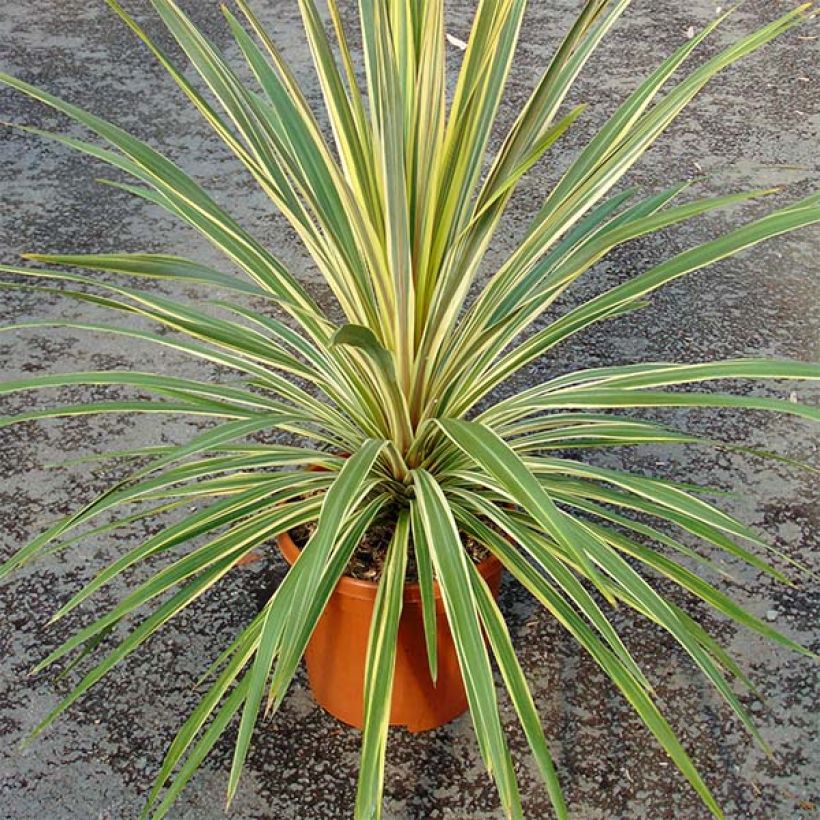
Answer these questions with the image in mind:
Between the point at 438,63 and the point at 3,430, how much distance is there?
4.86 feet

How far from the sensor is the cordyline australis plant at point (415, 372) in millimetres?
1334

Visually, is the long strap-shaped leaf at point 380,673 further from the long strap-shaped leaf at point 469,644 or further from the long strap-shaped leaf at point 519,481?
the long strap-shaped leaf at point 519,481

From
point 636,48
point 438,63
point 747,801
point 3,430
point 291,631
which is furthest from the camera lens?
point 636,48

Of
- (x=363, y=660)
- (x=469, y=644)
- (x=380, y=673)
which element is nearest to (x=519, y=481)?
(x=469, y=644)

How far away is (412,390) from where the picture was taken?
62.6 inches

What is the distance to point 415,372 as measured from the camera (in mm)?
1572

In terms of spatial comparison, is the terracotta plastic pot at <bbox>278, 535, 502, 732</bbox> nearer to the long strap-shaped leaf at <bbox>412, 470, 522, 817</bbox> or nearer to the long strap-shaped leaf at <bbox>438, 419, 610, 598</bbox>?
the long strap-shaped leaf at <bbox>412, 470, 522, 817</bbox>

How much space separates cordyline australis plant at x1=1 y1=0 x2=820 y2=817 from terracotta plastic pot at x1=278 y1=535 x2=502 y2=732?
0.27 feet

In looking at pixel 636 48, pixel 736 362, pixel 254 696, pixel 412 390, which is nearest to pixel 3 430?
pixel 412 390

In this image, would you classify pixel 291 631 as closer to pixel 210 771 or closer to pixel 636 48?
pixel 210 771

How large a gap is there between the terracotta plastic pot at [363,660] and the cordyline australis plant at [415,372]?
0.08 metres

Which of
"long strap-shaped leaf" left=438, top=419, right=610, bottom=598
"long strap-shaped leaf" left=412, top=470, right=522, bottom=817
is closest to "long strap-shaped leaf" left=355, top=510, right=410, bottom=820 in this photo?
"long strap-shaped leaf" left=412, top=470, right=522, bottom=817

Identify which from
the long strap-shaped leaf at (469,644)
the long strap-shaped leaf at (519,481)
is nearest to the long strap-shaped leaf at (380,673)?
the long strap-shaped leaf at (469,644)

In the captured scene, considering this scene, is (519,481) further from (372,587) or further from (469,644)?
(372,587)
